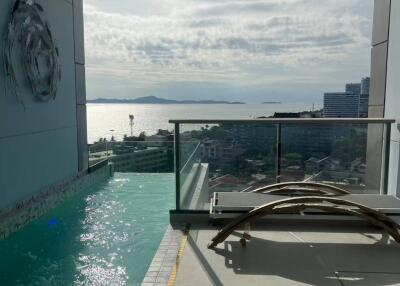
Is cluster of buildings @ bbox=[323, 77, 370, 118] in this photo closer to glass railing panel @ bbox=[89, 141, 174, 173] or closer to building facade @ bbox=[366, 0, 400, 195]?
building facade @ bbox=[366, 0, 400, 195]

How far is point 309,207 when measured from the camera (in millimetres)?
3668

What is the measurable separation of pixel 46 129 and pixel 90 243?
352cm

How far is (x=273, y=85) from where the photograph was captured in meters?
21.0

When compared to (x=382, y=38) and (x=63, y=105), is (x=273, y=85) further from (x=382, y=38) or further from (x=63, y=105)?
(x=382, y=38)

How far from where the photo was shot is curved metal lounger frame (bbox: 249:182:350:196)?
14.4ft

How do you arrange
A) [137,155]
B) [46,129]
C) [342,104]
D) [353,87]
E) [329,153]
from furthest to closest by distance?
[137,155] → [46,129] → [353,87] → [342,104] → [329,153]

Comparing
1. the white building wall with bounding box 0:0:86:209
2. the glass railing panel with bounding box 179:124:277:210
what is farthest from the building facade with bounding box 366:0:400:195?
the white building wall with bounding box 0:0:86:209

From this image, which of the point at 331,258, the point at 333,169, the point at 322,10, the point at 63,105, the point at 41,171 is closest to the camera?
the point at 331,258

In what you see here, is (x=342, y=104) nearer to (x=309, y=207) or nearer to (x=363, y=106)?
(x=363, y=106)

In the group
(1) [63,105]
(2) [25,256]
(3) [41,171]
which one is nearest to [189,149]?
(2) [25,256]

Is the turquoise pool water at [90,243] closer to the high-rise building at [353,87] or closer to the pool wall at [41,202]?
the pool wall at [41,202]

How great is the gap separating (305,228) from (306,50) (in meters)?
12.9

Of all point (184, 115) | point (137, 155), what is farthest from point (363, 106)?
point (137, 155)

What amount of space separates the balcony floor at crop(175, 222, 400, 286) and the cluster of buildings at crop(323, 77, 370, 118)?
7.38 feet
